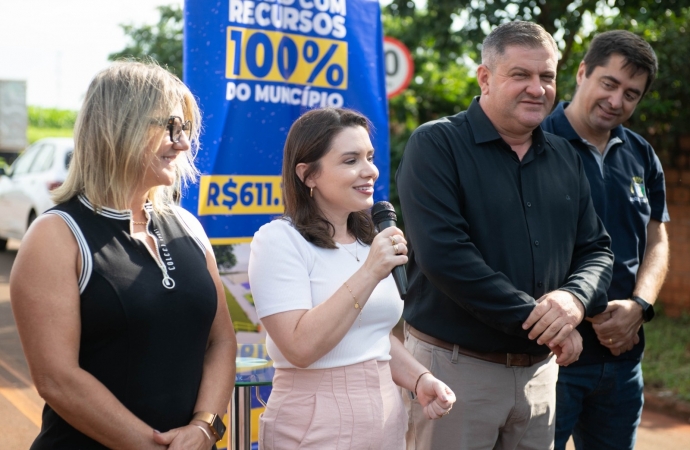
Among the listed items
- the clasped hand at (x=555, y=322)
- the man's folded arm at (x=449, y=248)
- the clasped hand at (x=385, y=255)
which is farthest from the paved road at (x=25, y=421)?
the clasped hand at (x=385, y=255)

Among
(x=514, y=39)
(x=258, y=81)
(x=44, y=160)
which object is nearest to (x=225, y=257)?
(x=258, y=81)

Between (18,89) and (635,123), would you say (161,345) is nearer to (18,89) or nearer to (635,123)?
(635,123)

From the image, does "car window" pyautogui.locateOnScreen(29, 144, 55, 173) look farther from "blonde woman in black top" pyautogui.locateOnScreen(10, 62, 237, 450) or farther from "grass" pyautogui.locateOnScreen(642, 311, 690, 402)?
"blonde woman in black top" pyautogui.locateOnScreen(10, 62, 237, 450)

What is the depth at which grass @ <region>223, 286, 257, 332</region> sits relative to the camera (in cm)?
396

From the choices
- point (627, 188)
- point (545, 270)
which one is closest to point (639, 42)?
point (627, 188)

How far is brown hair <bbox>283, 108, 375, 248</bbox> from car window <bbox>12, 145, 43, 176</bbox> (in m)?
9.91

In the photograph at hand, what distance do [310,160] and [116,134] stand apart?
66 centimetres

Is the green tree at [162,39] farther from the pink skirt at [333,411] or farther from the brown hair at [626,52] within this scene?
the pink skirt at [333,411]

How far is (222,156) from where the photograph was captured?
12.6 feet

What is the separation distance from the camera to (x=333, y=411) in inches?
91.8

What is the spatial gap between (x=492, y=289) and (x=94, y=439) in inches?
54.2

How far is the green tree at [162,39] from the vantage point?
1165cm

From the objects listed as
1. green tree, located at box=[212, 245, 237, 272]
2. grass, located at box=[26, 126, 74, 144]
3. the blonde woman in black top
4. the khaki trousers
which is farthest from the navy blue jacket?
grass, located at box=[26, 126, 74, 144]

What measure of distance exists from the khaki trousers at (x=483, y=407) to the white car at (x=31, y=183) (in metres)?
8.53
